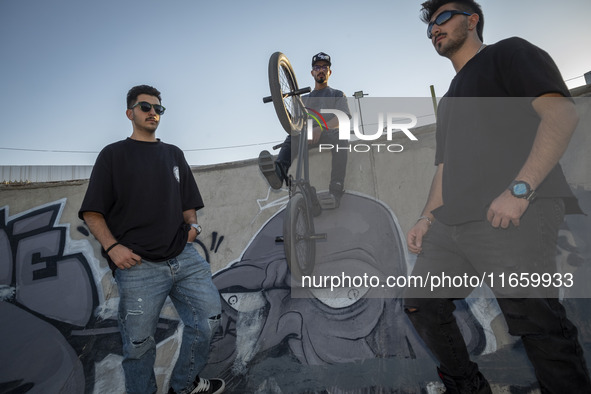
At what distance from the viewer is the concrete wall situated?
9.93 feet

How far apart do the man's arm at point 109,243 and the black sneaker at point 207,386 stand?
113 cm

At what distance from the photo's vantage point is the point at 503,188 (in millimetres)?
1750

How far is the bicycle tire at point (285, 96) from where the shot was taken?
3311 millimetres

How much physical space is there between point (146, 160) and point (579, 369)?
9.88ft

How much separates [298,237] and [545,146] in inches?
89.3

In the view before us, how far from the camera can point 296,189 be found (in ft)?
12.2

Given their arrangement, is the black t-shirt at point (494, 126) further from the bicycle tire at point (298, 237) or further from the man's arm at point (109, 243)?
the man's arm at point (109, 243)

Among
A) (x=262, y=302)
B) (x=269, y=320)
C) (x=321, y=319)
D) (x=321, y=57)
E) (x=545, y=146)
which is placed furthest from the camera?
(x=321, y=57)

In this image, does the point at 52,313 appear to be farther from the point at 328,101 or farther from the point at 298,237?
the point at 328,101

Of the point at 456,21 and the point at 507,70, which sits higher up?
the point at 456,21

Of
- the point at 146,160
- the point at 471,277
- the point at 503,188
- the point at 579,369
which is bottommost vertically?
the point at 579,369

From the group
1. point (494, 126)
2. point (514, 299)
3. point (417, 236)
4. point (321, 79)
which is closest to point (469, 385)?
point (514, 299)

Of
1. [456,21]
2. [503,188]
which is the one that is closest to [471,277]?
[503,188]

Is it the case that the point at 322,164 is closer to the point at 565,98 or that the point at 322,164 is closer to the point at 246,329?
the point at 246,329
